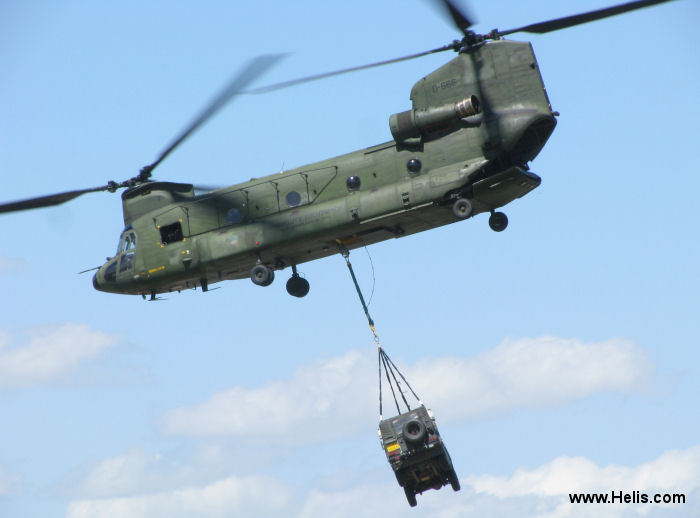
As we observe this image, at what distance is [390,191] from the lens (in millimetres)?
35250

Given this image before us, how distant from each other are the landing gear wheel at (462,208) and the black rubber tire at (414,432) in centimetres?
607

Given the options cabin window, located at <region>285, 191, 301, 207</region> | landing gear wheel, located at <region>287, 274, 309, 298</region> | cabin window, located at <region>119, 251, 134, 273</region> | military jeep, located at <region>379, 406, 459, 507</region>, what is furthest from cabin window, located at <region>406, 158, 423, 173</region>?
cabin window, located at <region>119, 251, 134, 273</region>

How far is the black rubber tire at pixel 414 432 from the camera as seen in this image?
32625 mm

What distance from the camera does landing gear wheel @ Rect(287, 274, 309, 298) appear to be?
39656mm

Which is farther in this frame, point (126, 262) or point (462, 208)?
point (126, 262)

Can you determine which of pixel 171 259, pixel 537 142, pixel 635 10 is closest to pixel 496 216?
pixel 537 142

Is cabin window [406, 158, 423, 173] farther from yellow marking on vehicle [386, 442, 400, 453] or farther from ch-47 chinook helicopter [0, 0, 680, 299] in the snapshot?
yellow marking on vehicle [386, 442, 400, 453]

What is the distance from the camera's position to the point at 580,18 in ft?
106

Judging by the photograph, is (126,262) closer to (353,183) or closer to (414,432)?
(353,183)

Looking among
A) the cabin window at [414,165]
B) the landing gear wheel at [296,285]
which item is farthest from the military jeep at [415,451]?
the landing gear wheel at [296,285]

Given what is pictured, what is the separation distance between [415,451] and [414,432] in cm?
52

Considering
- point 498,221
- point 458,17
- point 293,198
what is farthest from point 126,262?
point 458,17

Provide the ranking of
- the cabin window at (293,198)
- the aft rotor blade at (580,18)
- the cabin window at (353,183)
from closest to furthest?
the aft rotor blade at (580,18) < the cabin window at (353,183) < the cabin window at (293,198)

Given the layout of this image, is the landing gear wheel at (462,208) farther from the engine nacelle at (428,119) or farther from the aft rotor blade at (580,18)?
the aft rotor blade at (580,18)
